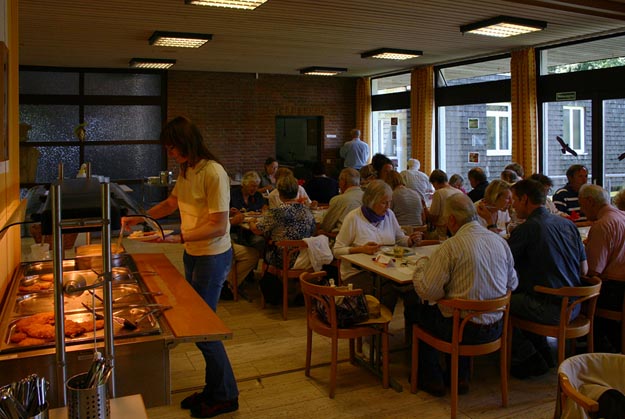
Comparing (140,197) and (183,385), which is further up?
(140,197)

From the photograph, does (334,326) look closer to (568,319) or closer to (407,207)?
(568,319)

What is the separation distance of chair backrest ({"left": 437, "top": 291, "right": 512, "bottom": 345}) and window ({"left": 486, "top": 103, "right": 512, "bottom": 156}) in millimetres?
7077

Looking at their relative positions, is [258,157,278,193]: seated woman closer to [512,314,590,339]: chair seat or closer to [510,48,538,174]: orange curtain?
[510,48,538,174]: orange curtain

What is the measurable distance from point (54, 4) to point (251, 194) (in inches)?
114

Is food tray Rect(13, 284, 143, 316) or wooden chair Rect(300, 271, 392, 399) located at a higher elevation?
food tray Rect(13, 284, 143, 316)

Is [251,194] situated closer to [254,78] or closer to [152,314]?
[152,314]

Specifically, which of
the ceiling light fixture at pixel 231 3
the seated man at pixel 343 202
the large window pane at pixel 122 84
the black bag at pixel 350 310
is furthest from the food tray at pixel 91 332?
the large window pane at pixel 122 84

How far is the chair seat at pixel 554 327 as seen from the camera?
13.1 ft

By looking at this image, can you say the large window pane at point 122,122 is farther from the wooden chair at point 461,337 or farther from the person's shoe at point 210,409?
the wooden chair at point 461,337

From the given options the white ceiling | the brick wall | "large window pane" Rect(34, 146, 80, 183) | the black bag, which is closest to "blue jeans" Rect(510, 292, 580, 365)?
the black bag

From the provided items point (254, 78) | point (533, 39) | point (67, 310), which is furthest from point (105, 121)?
point (67, 310)

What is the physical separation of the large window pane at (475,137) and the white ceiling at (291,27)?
1.03 meters

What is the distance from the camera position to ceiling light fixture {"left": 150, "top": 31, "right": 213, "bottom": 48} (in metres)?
7.95

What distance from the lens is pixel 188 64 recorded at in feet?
37.4
